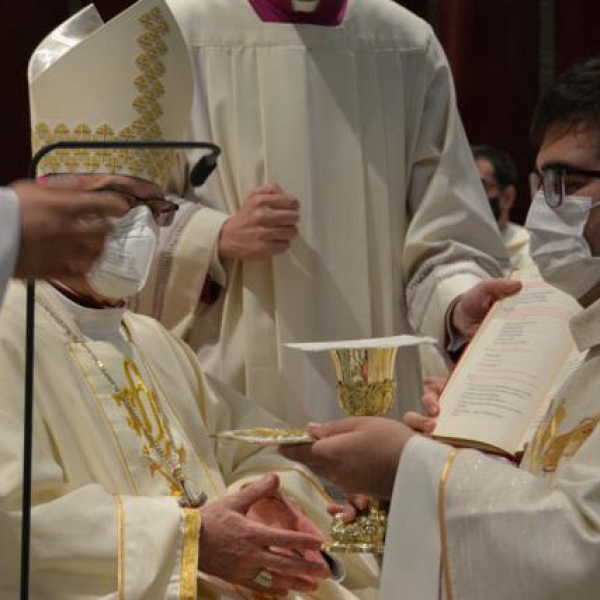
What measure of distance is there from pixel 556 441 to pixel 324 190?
70.2 inches

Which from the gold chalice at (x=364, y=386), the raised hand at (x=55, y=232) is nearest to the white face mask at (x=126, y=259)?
the gold chalice at (x=364, y=386)

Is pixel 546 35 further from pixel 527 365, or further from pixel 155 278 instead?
pixel 527 365

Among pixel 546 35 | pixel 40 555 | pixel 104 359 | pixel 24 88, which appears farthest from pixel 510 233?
pixel 40 555

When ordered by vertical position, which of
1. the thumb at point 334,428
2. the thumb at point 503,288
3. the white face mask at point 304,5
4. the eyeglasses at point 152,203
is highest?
the white face mask at point 304,5

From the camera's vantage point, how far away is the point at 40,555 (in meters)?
3.25

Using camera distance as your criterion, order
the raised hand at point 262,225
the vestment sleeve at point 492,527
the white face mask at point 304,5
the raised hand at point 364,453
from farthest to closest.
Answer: the white face mask at point 304,5 → the raised hand at point 262,225 → the raised hand at point 364,453 → the vestment sleeve at point 492,527

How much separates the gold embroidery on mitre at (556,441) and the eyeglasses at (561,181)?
405 mm

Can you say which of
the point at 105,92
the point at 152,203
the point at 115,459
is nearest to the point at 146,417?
the point at 115,459

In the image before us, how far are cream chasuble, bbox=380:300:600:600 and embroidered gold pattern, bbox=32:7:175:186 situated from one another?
1171 mm

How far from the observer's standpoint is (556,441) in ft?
9.84

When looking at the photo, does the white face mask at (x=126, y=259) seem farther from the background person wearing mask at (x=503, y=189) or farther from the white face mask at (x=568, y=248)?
the background person wearing mask at (x=503, y=189)

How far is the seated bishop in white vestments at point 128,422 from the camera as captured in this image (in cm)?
332

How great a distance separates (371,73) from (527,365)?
5.05 ft

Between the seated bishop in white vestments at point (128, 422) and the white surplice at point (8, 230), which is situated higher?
the white surplice at point (8, 230)
